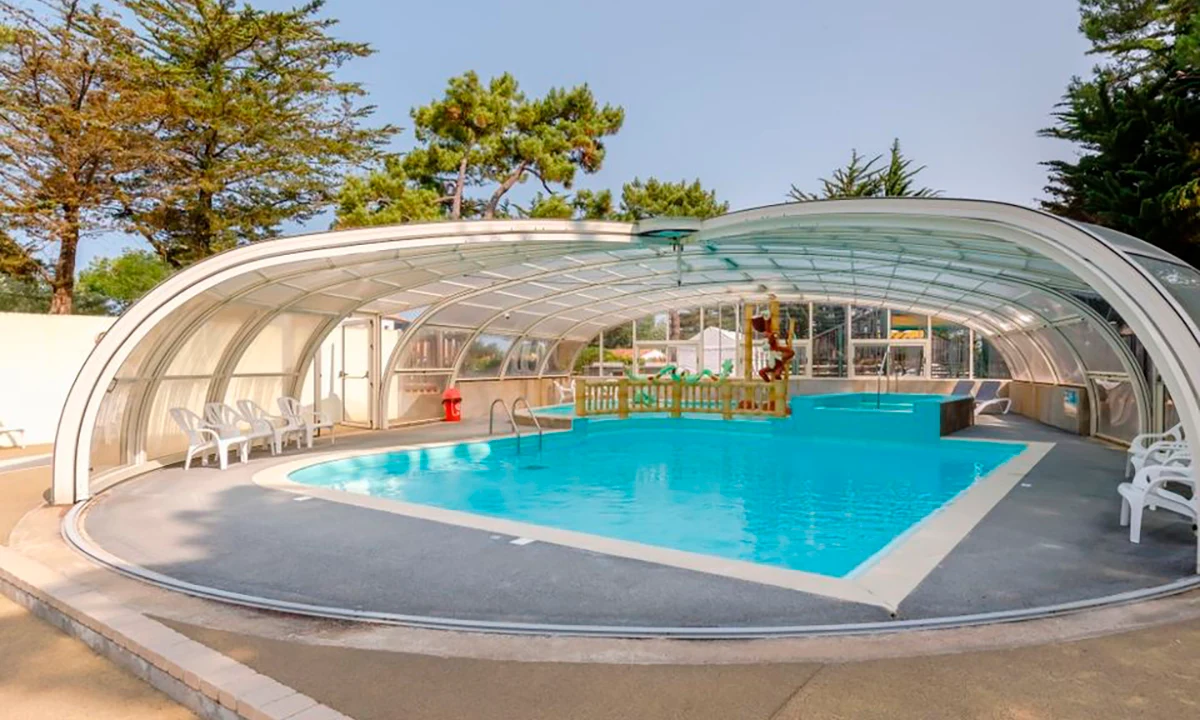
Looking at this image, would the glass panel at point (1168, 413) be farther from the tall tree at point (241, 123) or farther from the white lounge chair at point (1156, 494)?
the tall tree at point (241, 123)

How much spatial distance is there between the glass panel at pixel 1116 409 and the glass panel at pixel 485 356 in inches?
506

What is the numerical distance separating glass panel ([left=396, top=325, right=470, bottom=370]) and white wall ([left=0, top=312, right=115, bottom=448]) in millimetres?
5778

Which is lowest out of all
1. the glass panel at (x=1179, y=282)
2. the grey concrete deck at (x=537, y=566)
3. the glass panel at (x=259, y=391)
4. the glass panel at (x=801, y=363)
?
the grey concrete deck at (x=537, y=566)

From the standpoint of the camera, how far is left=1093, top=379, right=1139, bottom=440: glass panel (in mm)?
11484

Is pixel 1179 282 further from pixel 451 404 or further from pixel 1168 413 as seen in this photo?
pixel 451 404

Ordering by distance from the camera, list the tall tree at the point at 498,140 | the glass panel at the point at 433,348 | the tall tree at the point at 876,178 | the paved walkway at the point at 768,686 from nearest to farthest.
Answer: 1. the paved walkway at the point at 768,686
2. the glass panel at the point at 433,348
3. the tall tree at the point at 498,140
4. the tall tree at the point at 876,178

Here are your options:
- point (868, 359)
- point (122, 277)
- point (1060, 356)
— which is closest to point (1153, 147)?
point (1060, 356)

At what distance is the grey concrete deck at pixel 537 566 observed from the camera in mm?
4156

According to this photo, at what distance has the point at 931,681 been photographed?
3105 millimetres

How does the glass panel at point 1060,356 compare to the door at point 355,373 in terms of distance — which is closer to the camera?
the glass panel at point 1060,356

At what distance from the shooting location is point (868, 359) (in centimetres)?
2173

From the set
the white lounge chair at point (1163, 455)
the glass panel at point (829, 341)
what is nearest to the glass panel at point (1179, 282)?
the white lounge chair at point (1163, 455)

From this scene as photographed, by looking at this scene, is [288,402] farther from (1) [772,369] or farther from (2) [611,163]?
(2) [611,163]

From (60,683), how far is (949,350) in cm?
2187
